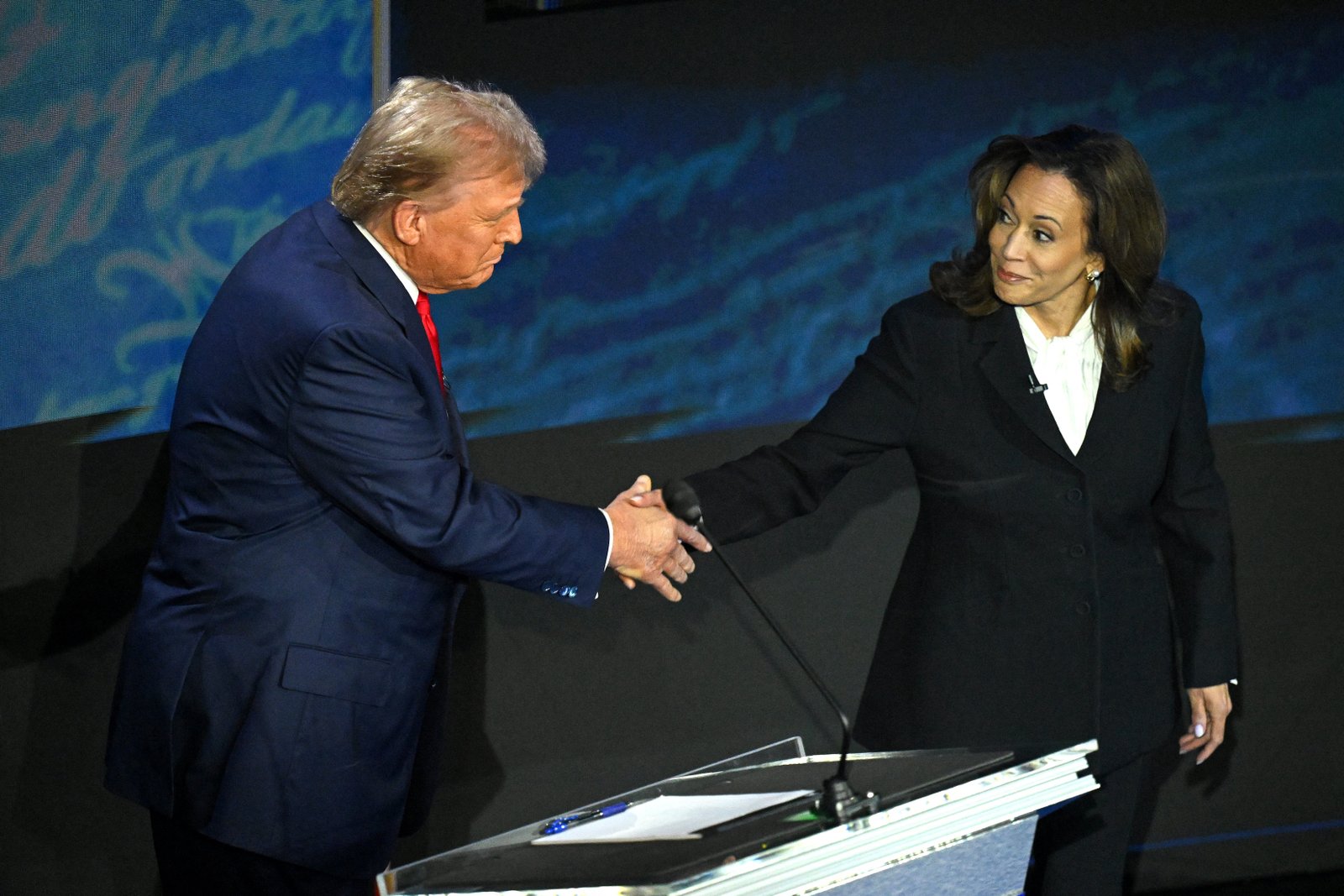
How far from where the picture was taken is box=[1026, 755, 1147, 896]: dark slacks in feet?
7.61

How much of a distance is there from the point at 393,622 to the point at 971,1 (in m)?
1.93

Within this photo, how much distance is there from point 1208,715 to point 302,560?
4.90 feet

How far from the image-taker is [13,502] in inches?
108

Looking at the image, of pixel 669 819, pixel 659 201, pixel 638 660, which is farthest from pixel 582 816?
pixel 659 201

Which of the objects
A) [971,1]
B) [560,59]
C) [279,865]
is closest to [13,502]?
[279,865]

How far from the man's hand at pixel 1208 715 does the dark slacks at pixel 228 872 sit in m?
1.37

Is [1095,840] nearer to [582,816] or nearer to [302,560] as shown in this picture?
[582,816]

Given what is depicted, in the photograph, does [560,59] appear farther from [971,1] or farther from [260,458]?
[260,458]

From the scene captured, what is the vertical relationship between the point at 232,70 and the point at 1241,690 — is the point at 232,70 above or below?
above

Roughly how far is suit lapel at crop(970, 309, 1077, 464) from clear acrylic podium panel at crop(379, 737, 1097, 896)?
2.72ft

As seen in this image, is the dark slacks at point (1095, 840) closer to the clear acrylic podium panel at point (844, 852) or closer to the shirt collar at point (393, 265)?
the clear acrylic podium panel at point (844, 852)

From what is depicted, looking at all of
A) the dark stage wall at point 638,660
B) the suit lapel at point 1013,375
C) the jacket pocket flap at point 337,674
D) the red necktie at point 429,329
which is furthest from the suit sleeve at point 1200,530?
the jacket pocket flap at point 337,674

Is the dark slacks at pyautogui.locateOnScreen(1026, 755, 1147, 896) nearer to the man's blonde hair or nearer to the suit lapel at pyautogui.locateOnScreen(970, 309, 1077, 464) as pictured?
the suit lapel at pyautogui.locateOnScreen(970, 309, 1077, 464)

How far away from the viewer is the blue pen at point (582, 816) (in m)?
1.57
